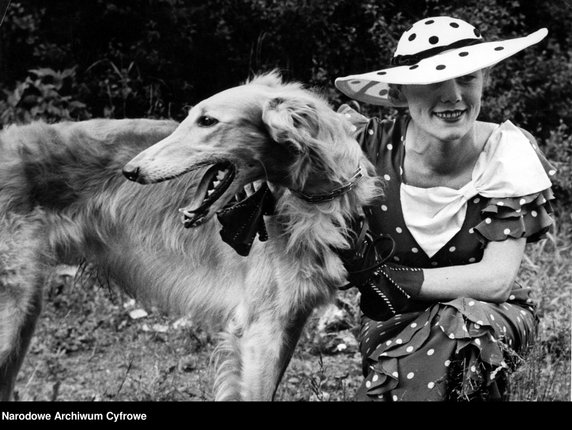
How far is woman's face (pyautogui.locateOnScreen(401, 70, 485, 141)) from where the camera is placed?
2930mm

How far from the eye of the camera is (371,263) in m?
3.13

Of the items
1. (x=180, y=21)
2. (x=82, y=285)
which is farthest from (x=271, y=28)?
(x=82, y=285)

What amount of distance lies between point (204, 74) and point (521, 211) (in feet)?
9.27

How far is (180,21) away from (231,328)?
2512 millimetres

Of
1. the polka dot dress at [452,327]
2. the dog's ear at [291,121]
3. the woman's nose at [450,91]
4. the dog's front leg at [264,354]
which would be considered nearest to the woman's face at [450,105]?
the woman's nose at [450,91]

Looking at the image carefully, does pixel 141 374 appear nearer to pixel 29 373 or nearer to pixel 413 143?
pixel 29 373

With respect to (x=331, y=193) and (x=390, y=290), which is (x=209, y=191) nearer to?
(x=331, y=193)

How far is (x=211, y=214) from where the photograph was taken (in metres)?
3.09

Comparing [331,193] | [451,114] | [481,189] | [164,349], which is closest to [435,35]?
[451,114]

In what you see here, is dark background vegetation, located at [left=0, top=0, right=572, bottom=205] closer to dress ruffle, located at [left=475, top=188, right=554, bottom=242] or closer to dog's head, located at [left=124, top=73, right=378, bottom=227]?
dog's head, located at [left=124, top=73, right=378, bottom=227]

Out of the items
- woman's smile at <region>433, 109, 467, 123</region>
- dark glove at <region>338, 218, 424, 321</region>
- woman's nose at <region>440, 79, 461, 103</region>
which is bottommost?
dark glove at <region>338, 218, 424, 321</region>

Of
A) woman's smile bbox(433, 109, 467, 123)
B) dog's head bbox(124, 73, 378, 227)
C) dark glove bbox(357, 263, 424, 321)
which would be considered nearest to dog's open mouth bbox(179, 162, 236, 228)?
dog's head bbox(124, 73, 378, 227)

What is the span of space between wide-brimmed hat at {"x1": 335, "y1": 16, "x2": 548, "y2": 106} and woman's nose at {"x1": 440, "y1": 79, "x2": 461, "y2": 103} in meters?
0.09

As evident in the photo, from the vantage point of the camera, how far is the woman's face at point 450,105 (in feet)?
9.61
